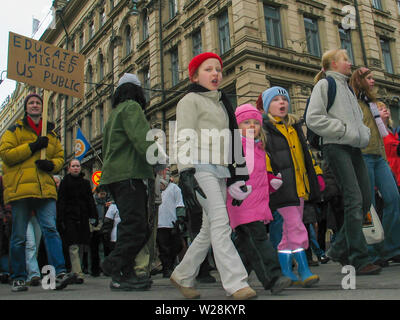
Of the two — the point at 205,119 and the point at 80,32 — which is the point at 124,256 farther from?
the point at 80,32

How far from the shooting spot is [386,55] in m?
21.2

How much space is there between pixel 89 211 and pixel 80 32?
28.7 meters

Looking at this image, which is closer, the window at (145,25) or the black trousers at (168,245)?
the black trousers at (168,245)

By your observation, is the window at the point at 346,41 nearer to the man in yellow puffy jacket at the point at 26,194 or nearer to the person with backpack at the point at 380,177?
the person with backpack at the point at 380,177

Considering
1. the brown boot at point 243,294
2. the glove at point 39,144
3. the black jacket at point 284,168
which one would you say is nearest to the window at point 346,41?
the black jacket at point 284,168

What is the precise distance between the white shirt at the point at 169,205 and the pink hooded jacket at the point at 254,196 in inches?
145

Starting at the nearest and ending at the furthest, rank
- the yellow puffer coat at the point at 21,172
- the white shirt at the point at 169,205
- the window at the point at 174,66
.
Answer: the yellow puffer coat at the point at 21,172 < the white shirt at the point at 169,205 < the window at the point at 174,66

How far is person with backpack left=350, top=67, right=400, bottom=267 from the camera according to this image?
432cm

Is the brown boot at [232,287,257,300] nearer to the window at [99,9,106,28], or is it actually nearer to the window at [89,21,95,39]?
the window at [99,9,106,28]

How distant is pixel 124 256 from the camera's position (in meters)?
3.59

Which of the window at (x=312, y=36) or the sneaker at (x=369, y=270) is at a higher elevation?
the window at (x=312, y=36)

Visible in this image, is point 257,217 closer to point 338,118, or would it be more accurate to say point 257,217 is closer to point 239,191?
point 239,191

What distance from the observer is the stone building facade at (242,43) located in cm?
1605
